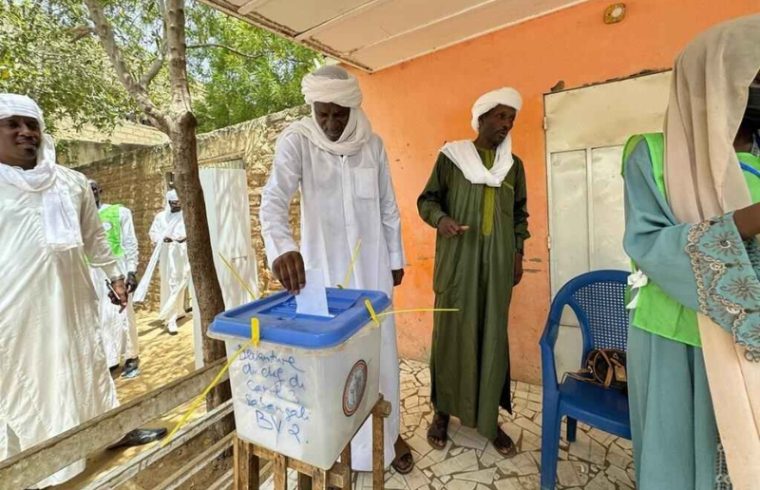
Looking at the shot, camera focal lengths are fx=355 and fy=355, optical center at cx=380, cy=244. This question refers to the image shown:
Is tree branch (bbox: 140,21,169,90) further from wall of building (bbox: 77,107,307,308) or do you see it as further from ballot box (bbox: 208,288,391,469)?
ballot box (bbox: 208,288,391,469)

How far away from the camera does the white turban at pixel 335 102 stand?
4.95ft

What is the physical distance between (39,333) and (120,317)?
209 cm

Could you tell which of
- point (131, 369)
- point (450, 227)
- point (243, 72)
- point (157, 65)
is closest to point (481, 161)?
point (450, 227)

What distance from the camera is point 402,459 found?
1.86m

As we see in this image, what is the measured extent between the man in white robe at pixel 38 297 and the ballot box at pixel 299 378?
1582 millimetres

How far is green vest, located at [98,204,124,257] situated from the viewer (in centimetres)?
374

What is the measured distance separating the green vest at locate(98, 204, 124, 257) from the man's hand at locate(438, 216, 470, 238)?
143 inches

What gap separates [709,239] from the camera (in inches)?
35.9

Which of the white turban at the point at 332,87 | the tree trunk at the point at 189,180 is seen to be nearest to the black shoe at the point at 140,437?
the tree trunk at the point at 189,180

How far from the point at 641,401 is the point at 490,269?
0.88 metres

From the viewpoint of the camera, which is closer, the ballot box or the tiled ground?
the ballot box

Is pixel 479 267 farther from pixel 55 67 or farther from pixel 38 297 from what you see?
pixel 55 67

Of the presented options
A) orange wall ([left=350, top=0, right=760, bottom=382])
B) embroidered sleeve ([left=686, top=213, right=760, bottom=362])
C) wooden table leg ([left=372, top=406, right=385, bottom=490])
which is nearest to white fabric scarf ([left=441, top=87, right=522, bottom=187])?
orange wall ([left=350, top=0, right=760, bottom=382])

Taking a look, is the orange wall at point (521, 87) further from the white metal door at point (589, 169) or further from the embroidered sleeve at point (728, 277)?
the embroidered sleeve at point (728, 277)
